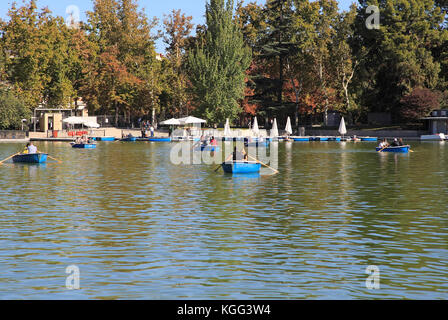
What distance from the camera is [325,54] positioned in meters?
117

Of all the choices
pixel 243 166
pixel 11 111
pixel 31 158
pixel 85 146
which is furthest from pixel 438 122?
pixel 31 158

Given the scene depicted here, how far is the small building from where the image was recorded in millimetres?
105812

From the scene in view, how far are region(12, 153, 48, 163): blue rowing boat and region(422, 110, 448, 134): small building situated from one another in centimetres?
6894

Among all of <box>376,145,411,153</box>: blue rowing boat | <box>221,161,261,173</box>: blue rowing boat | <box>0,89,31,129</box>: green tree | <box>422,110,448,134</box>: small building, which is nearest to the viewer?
<box>221,161,261,173</box>: blue rowing boat

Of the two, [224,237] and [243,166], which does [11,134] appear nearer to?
[243,166]

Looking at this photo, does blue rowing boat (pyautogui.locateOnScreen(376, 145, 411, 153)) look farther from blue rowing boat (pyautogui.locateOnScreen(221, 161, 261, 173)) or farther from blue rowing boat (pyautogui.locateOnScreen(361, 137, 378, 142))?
blue rowing boat (pyautogui.locateOnScreen(221, 161, 261, 173))

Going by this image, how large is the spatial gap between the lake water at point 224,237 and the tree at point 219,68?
74.9 meters

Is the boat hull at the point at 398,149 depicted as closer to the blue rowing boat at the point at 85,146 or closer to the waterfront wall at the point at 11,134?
the blue rowing boat at the point at 85,146

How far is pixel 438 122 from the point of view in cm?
10756

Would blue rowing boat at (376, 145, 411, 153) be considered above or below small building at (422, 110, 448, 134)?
below

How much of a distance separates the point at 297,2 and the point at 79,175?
3297 inches

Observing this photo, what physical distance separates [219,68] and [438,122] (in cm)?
3806

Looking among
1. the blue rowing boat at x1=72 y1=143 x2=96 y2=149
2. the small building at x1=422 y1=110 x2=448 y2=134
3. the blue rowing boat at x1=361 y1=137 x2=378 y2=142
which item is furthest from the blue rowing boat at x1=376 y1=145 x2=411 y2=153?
the small building at x1=422 y1=110 x2=448 y2=134

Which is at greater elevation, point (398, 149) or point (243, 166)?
point (398, 149)
